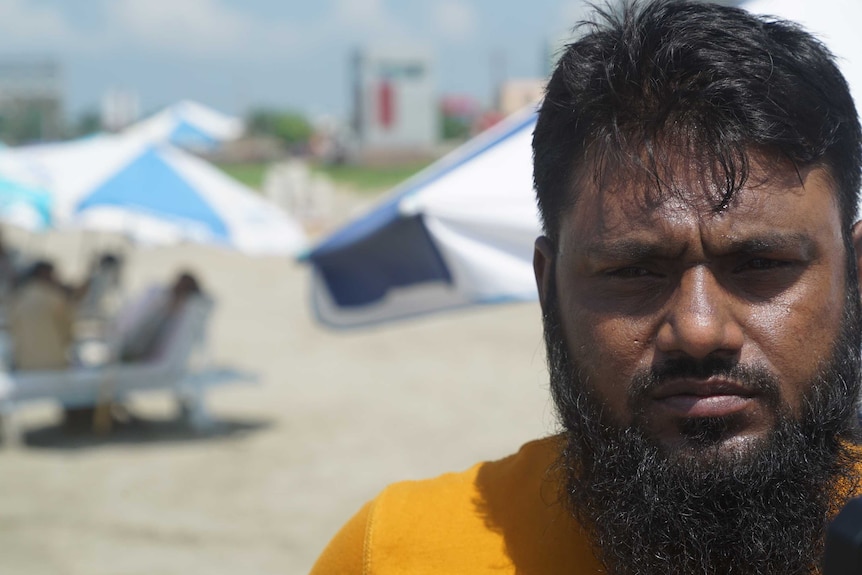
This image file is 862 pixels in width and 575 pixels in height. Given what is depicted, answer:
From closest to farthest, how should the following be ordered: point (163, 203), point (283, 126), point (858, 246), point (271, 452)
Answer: point (858, 246) < point (271, 452) < point (163, 203) < point (283, 126)

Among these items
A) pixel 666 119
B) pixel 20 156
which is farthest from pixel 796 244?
pixel 20 156

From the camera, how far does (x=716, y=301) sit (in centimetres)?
142

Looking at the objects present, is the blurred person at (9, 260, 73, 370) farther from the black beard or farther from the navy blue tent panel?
the black beard

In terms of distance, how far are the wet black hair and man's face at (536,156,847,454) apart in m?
0.03

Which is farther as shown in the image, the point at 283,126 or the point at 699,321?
the point at 283,126

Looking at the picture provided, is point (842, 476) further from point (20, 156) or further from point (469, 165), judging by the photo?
point (20, 156)

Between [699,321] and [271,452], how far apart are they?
22.0 ft

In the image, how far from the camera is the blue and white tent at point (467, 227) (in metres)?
3.25

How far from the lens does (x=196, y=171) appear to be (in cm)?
872

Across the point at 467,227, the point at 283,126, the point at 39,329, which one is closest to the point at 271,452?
the point at 39,329

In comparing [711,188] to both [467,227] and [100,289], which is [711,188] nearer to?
[467,227]

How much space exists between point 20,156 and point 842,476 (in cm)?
1006

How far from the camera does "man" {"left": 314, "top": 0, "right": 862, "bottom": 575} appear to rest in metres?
1.42

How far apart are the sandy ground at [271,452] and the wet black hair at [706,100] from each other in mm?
1741
